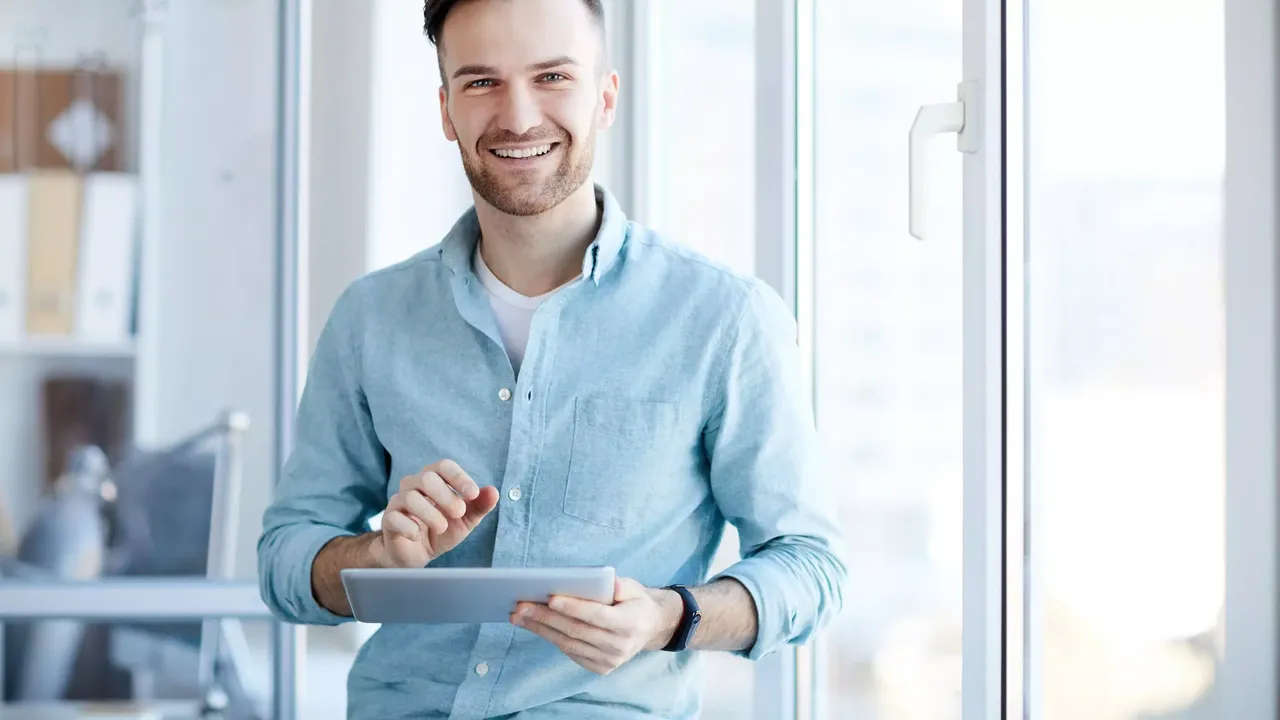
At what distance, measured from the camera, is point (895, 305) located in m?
1.72

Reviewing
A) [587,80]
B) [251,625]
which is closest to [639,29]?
[587,80]

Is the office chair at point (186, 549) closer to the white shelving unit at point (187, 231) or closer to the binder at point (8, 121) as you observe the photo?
the white shelving unit at point (187, 231)

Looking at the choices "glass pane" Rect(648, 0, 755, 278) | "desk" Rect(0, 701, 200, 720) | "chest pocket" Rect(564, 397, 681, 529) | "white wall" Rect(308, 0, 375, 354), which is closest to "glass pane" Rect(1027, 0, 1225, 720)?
"chest pocket" Rect(564, 397, 681, 529)

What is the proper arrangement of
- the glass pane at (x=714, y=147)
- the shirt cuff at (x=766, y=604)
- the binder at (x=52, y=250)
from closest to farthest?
the shirt cuff at (x=766, y=604) < the glass pane at (x=714, y=147) < the binder at (x=52, y=250)

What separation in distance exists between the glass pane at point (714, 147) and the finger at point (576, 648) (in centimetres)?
95

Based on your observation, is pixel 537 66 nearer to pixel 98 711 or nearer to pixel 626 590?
pixel 626 590

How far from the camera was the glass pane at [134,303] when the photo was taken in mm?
2295

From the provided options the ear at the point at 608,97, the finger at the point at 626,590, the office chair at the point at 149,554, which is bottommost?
the office chair at the point at 149,554

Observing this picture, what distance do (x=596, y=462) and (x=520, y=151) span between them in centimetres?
40

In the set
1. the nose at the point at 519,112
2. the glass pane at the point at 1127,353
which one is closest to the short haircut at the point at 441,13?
the nose at the point at 519,112

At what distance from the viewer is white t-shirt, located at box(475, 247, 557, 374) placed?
1577mm

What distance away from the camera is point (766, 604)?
138 centimetres

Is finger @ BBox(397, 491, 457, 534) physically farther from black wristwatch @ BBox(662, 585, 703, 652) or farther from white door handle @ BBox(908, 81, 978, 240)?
white door handle @ BBox(908, 81, 978, 240)

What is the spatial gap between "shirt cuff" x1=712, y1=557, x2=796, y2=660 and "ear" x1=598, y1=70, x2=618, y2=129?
24.2 inches
